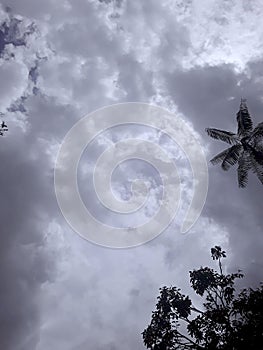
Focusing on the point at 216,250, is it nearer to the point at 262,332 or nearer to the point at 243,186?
the point at 243,186

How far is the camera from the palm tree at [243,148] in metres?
23.5

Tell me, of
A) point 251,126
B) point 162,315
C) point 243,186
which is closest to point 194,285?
point 162,315

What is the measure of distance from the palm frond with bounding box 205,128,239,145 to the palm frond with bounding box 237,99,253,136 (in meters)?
0.60

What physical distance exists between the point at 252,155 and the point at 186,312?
12666 millimetres

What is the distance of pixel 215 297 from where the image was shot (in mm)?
22703

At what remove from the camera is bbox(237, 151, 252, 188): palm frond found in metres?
24.0

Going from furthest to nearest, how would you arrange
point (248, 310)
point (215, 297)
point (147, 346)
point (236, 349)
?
point (215, 297) → point (147, 346) → point (248, 310) → point (236, 349)

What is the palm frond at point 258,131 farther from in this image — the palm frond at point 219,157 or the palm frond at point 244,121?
the palm frond at point 219,157

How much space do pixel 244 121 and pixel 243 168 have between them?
387 cm

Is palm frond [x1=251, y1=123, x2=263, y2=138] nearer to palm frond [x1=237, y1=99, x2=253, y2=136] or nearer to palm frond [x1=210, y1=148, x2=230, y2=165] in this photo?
palm frond [x1=237, y1=99, x2=253, y2=136]

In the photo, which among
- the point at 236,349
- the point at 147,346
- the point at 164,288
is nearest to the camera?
the point at 236,349

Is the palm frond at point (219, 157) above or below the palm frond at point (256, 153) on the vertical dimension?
above

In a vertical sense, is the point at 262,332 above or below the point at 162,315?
below

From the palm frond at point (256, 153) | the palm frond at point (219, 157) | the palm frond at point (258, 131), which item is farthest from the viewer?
the palm frond at point (219, 157)
